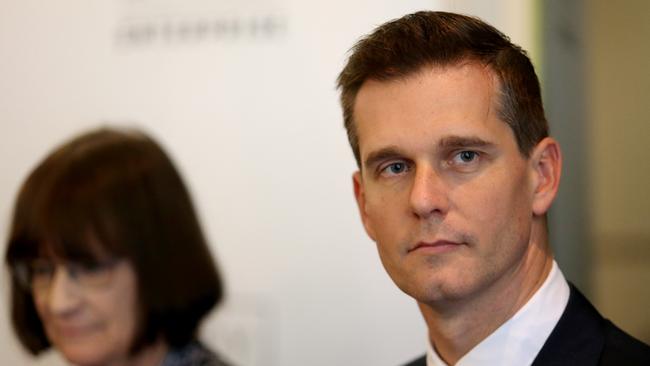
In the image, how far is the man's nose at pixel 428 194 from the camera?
1.14 meters

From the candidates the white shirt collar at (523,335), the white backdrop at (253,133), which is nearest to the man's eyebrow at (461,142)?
the white shirt collar at (523,335)

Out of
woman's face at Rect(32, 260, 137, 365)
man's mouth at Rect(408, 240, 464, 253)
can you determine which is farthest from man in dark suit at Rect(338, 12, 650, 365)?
woman's face at Rect(32, 260, 137, 365)

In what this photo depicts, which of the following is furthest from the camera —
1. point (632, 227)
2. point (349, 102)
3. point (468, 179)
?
point (632, 227)

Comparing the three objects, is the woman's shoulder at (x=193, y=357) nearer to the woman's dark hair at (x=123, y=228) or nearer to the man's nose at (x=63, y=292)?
the woman's dark hair at (x=123, y=228)

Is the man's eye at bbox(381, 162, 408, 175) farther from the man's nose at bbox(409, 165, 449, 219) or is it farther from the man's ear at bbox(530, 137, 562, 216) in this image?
the man's ear at bbox(530, 137, 562, 216)

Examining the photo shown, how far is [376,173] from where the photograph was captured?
1.23 meters

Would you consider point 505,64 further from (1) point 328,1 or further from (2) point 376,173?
(1) point 328,1

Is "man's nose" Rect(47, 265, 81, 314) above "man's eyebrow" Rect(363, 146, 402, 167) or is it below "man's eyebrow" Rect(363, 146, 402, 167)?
below

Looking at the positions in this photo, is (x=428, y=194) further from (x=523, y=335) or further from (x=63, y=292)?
(x=63, y=292)

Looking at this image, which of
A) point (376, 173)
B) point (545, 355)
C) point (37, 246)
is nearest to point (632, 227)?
point (545, 355)

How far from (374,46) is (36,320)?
2.74ft

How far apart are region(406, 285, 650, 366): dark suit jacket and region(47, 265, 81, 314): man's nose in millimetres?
809

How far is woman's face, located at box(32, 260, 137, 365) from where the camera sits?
1.49 m

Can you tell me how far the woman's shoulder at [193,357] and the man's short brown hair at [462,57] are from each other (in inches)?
24.9
